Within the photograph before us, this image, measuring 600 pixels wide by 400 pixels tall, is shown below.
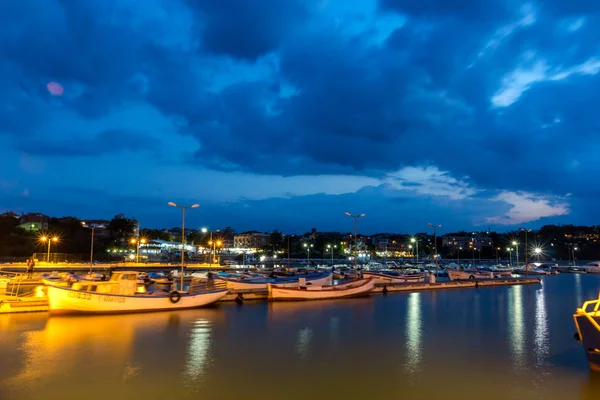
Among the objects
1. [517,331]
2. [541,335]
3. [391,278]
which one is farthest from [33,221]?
[541,335]

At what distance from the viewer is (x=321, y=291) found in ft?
121

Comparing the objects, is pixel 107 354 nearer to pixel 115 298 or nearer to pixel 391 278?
pixel 115 298

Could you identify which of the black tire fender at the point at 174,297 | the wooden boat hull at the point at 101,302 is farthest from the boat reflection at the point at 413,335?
the wooden boat hull at the point at 101,302

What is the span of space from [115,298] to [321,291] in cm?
1723

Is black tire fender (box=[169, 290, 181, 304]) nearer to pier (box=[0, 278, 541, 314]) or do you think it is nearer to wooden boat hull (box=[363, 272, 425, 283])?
pier (box=[0, 278, 541, 314])

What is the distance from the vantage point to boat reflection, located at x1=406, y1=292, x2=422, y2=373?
51.3 ft

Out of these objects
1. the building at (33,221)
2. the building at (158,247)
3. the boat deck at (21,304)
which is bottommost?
the boat deck at (21,304)

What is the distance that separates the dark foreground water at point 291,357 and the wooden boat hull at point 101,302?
0.96m

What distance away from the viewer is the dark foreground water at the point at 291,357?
1239cm

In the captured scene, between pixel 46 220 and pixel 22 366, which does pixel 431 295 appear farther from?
pixel 46 220

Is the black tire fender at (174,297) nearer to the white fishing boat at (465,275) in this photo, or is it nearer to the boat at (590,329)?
the boat at (590,329)

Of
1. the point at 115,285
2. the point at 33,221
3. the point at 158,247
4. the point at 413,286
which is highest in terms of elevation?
the point at 33,221

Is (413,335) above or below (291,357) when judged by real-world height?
below

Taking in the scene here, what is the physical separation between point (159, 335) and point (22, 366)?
6.25 metres
